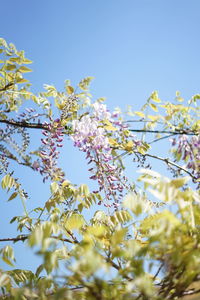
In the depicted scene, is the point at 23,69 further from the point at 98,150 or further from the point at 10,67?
the point at 98,150

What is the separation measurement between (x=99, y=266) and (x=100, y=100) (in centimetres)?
183

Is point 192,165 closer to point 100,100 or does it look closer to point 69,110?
point 100,100

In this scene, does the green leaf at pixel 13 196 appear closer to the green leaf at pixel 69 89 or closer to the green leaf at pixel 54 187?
the green leaf at pixel 54 187

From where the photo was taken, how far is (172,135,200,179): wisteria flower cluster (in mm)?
1910

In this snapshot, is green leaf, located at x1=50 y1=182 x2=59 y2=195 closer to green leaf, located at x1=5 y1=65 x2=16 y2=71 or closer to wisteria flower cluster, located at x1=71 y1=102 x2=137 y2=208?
wisteria flower cluster, located at x1=71 y1=102 x2=137 y2=208

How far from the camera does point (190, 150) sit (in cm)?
199

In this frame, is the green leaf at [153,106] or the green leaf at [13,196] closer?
the green leaf at [13,196]

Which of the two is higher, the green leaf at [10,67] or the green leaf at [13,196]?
the green leaf at [10,67]

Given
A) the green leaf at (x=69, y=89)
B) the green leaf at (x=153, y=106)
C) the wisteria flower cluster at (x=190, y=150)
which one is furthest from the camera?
the green leaf at (x=69, y=89)

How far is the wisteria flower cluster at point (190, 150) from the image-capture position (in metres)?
1.91

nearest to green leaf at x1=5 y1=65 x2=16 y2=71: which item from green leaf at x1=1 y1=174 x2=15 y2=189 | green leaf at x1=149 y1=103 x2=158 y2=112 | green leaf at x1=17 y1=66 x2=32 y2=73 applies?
green leaf at x1=17 y1=66 x2=32 y2=73

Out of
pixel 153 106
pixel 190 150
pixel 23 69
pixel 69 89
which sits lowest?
pixel 190 150

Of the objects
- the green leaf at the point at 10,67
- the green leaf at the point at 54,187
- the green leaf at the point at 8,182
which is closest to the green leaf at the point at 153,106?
the green leaf at the point at 54,187

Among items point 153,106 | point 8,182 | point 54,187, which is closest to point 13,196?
point 8,182
